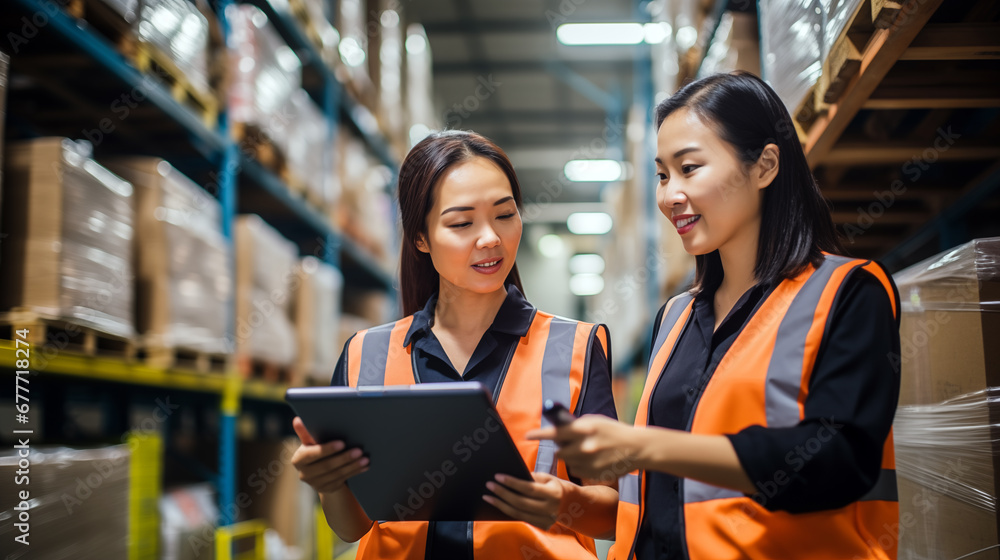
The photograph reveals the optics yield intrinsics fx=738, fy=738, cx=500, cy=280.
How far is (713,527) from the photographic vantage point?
1541 mm

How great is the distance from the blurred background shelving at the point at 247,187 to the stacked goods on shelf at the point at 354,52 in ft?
0.12

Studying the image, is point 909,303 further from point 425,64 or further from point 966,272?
point 425,64

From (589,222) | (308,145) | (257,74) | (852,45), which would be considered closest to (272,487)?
(308,145)

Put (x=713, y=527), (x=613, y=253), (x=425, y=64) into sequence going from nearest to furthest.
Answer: (x=713, y=527) → (x=425, y=64) → (x=613, y=253)

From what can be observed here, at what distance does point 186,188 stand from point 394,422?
110 inches

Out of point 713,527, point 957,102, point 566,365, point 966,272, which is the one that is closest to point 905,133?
point 957,102

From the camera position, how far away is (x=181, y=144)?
4.41 metres

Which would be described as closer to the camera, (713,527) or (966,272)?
(713,527)

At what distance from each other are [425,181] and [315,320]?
12.3ft

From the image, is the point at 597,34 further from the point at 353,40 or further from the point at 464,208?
the point at 464,208

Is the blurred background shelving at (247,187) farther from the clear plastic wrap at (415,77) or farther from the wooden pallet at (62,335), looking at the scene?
the clear plastic wrap at (415,77)

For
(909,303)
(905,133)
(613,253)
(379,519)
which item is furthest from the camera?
(613,253)

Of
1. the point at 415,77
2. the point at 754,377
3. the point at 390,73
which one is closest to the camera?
the point at 754,377
